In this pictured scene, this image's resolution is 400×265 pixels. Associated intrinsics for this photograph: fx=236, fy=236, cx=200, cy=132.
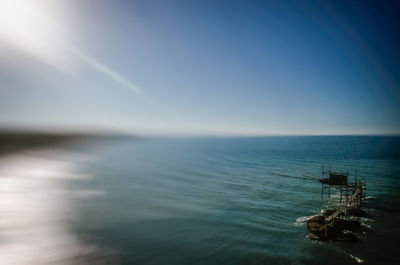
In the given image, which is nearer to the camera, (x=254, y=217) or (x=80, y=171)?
(x=254, y=217)

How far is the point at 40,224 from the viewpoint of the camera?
1248 inches

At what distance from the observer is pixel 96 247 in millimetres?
25172

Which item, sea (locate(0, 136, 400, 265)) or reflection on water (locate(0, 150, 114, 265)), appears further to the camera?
sea (locate(0, 136, 400, 265))

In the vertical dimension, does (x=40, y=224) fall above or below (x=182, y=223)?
below

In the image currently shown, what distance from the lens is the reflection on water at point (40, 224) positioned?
76.5ft

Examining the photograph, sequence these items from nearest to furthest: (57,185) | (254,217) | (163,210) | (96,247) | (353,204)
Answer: (96,247) → (254,217) → (163,210) → (353,204) → (57,185)

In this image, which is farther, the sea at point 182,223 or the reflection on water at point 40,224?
the sea at point 182,223

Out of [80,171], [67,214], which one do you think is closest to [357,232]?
[67,214]

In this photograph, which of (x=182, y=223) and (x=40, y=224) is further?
(x=182, y=223)

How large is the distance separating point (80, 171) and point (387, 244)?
3111 inches

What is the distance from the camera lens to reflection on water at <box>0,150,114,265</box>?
76.5 feet

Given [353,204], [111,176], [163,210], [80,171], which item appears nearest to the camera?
[163,210]

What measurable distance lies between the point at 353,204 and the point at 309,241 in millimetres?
22049

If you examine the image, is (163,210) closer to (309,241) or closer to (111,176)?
(309,241)
